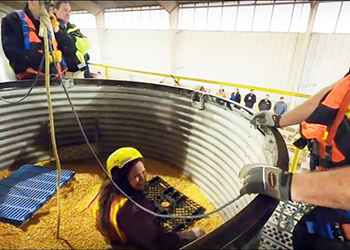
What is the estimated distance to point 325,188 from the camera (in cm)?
79

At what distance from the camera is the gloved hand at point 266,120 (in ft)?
5.36

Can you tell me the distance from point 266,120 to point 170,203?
1115 mm

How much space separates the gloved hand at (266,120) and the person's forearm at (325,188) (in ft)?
2.60

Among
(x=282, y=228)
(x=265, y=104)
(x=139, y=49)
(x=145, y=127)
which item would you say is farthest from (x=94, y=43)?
(x=282, y=228)

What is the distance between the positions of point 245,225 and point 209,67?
910cm

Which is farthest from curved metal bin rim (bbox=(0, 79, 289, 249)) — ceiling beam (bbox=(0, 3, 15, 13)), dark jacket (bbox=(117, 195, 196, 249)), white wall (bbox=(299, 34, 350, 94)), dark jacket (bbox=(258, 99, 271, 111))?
white wall (bbox=(299, 34, 350, 94))

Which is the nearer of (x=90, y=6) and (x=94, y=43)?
(x=90, y=6)

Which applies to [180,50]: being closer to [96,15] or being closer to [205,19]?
Answer: [205,19]

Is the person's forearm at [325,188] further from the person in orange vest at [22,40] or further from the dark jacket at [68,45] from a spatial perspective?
the dark jacket at [68,45]

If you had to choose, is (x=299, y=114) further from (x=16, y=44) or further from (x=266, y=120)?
(x=16, y=44)

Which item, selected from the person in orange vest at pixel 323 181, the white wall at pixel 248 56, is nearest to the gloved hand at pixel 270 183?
the person in orange vest at pixel 323 181

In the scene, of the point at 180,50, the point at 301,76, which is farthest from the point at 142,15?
the point at 301,76

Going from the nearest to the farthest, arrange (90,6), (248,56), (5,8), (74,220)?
(74,220), (5,8), (248,56), (90,6)

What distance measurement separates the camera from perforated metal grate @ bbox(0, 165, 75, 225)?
1.84 meters
